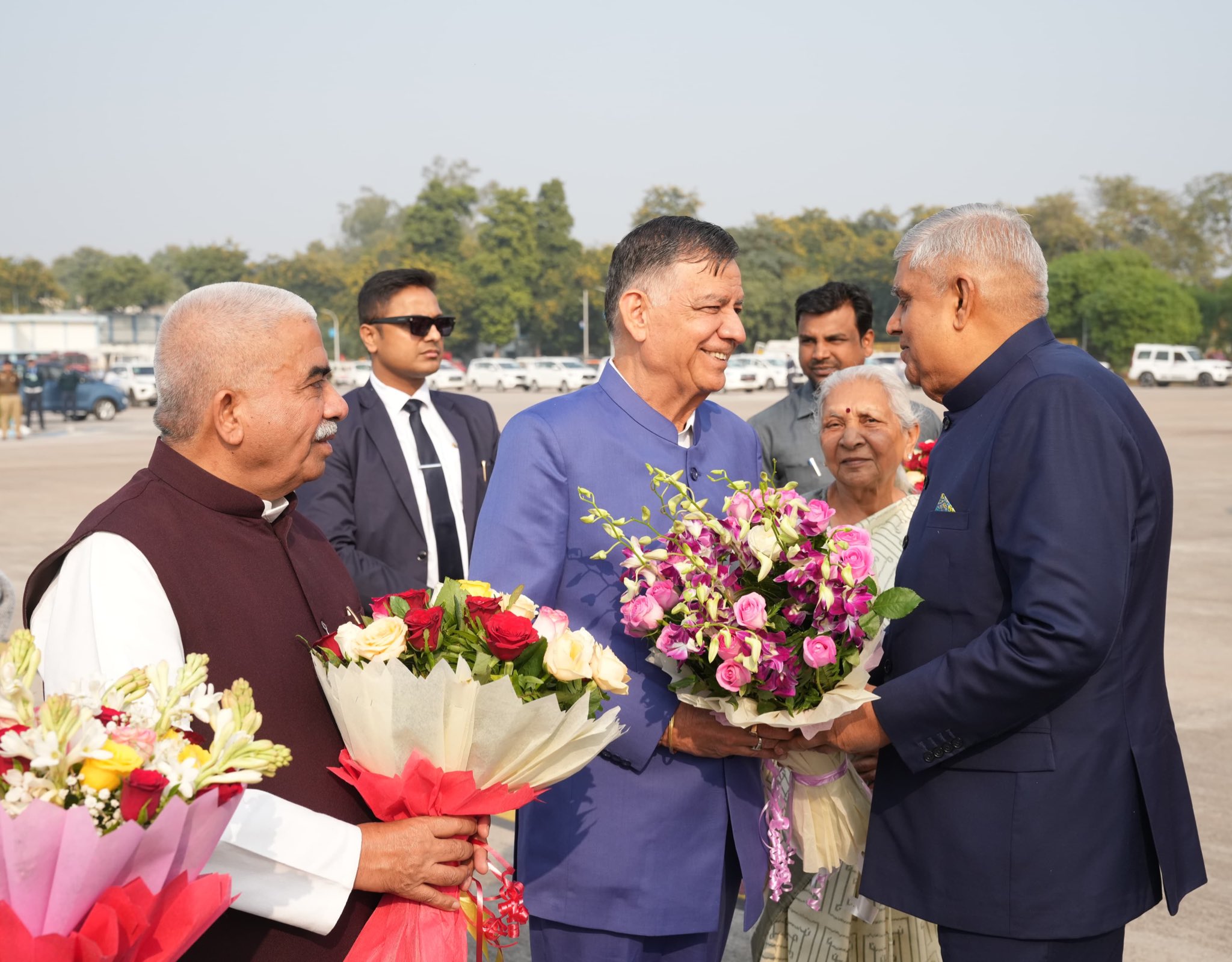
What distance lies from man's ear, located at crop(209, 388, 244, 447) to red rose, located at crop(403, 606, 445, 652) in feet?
1.79

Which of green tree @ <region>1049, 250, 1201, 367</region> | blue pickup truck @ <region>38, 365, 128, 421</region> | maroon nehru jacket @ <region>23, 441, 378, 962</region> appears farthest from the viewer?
green tree @ <region>1049, 250, 1201, 367</region>

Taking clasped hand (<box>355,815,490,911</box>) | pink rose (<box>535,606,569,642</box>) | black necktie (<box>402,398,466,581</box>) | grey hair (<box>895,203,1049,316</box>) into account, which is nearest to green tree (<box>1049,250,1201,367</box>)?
black necktie (<box>402,398,466,581</box>)

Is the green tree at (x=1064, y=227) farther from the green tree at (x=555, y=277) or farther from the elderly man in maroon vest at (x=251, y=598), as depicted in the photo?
the elderly man in maroon vest at (x=251, y=598)

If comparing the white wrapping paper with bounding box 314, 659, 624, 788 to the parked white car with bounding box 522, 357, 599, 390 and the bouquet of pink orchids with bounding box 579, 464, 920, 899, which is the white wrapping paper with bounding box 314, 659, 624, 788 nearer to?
the bouquet of pink orchids with bounding box 579, 464, 920, 899

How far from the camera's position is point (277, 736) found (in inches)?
89.7

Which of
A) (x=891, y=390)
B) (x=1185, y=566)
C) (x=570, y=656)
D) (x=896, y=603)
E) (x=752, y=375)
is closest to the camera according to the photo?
(x=570, y=656)

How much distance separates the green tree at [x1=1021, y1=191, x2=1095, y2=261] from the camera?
6981 cm

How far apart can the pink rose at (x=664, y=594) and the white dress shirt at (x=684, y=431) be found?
0.65 metres

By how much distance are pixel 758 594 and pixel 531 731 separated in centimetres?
65

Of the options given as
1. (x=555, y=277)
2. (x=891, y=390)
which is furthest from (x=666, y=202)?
(x=891, y=390)

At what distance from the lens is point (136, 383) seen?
4441cm

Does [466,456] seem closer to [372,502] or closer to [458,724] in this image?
[372,502]

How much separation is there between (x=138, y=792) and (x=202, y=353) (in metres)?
1.09

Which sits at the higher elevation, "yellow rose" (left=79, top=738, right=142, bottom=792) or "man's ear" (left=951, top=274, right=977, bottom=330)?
"man's ear" (left=951, top=274, right=977, bottom=330)
